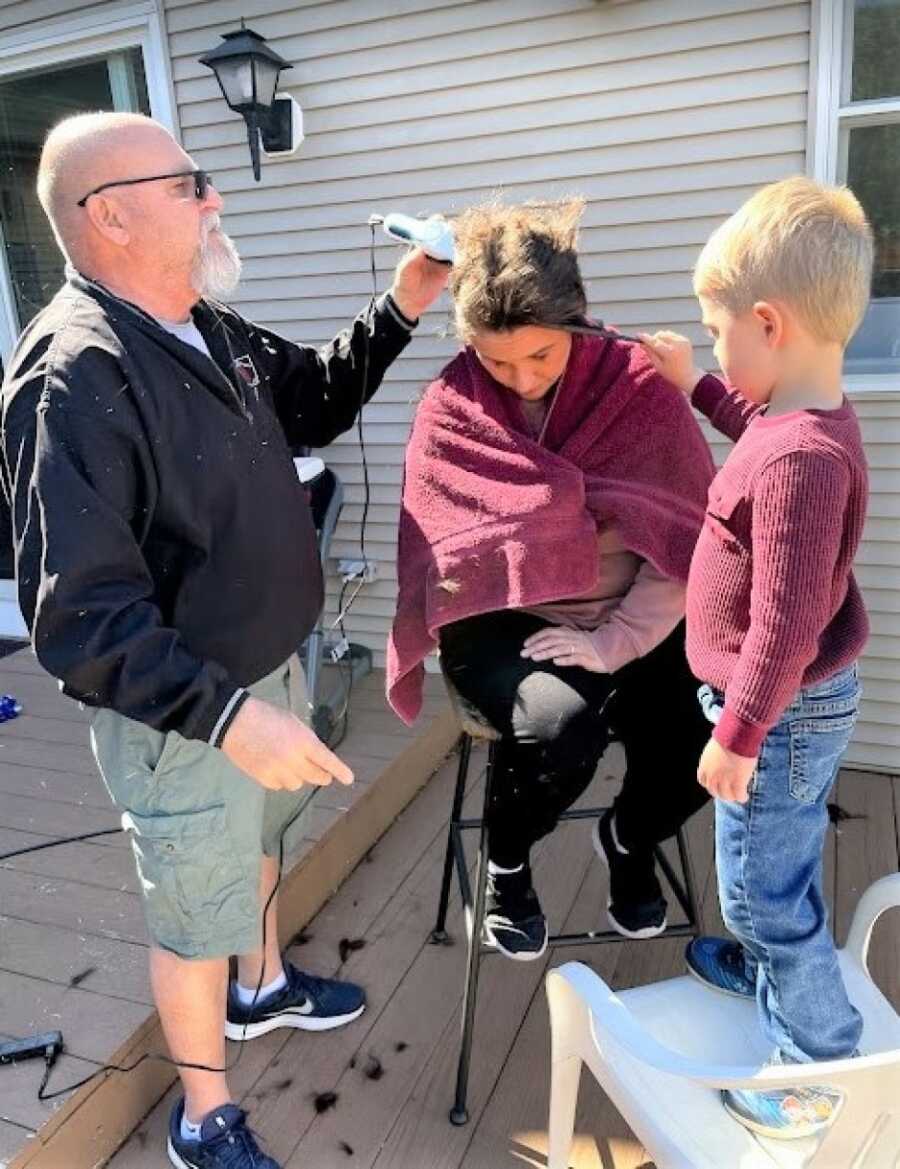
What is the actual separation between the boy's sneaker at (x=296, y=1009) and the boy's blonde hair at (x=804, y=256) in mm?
1541

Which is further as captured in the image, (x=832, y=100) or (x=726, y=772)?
(x=832, y=100)

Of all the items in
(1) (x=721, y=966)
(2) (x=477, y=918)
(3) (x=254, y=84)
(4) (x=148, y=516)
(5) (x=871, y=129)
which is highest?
(3) (x=254, y=84)

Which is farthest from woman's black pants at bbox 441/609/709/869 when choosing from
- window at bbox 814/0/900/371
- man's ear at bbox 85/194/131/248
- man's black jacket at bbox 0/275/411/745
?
window at bbox 814/0/900/371

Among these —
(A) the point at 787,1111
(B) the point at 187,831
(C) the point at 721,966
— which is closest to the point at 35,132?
(B) the point at 187,831

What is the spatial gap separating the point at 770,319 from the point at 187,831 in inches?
43.6

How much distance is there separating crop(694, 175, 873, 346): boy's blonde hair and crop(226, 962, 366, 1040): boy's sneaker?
5.06 ft

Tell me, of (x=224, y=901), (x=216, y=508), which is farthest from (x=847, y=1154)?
(x=216, y=508)

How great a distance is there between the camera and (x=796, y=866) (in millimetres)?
1355

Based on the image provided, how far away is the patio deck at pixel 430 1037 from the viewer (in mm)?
1645

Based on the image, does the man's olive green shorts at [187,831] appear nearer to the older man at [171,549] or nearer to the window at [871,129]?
the older man at [171,549]

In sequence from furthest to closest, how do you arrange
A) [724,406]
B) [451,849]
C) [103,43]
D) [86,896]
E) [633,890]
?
[103,43] → [86,896] → [451,849] → [633,890] → [724,406]

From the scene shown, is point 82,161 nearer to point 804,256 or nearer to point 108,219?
point 108,219

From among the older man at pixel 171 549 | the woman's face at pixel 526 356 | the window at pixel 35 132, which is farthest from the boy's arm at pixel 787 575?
the window at pixel 35 132

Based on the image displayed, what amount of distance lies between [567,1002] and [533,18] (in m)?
2.60
